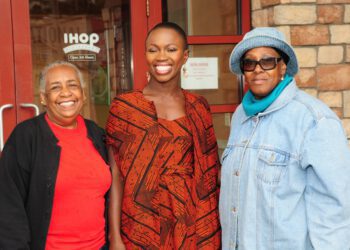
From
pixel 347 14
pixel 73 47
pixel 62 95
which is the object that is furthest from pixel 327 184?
pixel 73 47

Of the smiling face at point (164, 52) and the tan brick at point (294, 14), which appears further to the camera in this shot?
the tan brick at point (294, 14)

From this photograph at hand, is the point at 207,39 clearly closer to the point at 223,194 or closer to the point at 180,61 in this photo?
the point at 180,61

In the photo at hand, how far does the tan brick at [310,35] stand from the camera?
11.5ft

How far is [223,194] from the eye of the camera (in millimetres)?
2408

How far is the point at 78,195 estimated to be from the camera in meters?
2.34

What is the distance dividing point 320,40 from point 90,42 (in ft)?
5.13

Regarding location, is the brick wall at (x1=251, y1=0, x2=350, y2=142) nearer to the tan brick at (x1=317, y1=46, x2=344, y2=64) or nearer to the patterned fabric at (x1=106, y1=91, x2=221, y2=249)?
Result: the tan brick at (x1=317, y1=46, x2=344, y2=64)

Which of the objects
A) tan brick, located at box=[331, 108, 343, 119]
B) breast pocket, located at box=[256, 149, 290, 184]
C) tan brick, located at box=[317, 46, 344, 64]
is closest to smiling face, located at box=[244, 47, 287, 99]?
breast pocket, located at box=[256, 149, 290, 184]

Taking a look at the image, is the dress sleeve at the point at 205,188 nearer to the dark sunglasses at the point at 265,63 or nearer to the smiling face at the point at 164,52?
the smiling face at the point at 164,52

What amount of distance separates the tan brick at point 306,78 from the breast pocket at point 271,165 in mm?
1468

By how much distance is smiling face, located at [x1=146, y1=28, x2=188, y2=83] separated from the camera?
2623mm

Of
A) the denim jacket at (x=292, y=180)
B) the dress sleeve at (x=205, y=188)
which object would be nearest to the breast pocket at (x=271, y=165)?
the denim jacket at (x=292, y=180)

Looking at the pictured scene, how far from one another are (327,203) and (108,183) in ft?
3.37

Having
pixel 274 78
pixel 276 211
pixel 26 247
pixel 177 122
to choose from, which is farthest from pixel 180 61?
pixel 26 247
